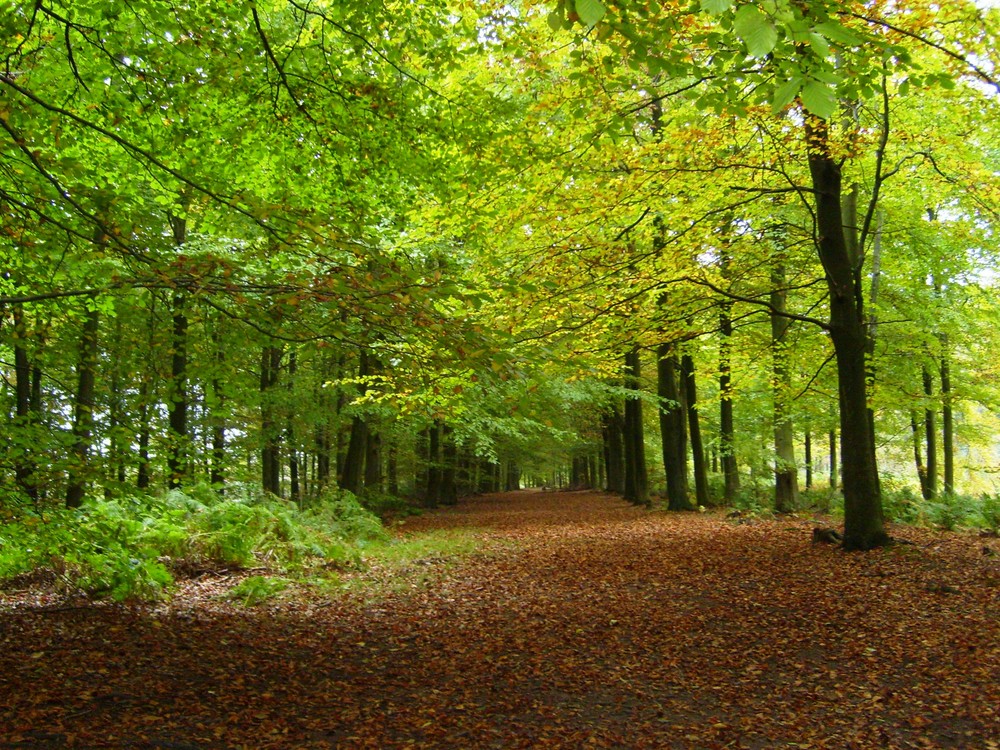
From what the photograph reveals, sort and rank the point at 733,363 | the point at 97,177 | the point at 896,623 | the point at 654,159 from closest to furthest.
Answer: the point at 896,623 < the point at 97,177 < the point at 654,159 < the point at 733,363

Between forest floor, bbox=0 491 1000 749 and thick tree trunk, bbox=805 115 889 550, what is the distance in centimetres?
59

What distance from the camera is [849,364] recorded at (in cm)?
935

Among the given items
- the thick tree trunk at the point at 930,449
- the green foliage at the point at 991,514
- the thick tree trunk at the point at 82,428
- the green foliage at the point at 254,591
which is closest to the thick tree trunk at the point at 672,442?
the green foliage at the point at 991,514

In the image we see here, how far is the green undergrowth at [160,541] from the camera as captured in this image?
5613mm

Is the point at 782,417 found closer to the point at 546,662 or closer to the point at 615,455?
the point at 546,662

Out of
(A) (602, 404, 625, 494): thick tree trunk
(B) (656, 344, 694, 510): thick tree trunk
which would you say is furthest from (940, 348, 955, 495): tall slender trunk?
(A) (602, 404, 625, 494): thick tree trunk

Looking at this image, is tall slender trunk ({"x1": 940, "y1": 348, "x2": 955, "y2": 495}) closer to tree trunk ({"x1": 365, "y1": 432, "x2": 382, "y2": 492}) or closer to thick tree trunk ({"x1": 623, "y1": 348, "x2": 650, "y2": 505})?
thick tree trunk ({"x1": 623, "y1": 348, "x2": 650, "y2": 505})

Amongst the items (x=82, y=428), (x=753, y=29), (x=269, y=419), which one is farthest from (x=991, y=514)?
(x=269, y=419)

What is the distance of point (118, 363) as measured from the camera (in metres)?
6.34

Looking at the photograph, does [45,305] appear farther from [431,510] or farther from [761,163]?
[431,510]

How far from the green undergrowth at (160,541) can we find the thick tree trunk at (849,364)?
7.52 meters

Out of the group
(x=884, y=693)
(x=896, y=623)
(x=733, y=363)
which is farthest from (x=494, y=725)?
(x=733, y=363)

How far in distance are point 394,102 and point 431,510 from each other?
19103mm

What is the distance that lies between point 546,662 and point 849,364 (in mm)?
6373
